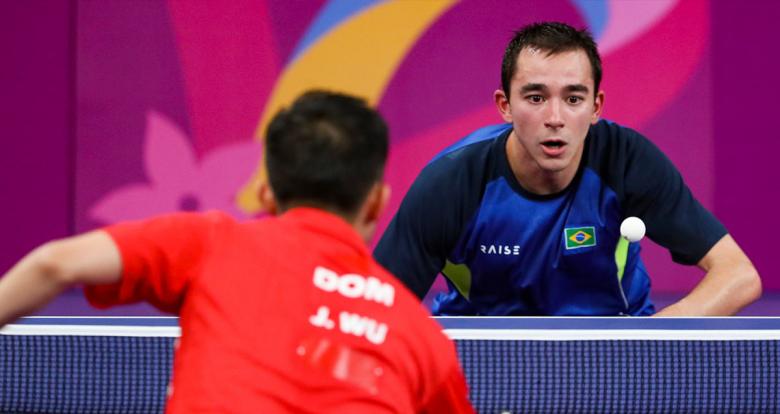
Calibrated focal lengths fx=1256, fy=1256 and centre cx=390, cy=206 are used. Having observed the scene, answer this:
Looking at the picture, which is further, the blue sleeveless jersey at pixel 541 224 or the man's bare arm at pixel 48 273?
the blue sleeveless jersey at pixel 541 224

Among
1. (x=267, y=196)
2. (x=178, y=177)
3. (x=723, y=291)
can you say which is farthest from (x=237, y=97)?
(x=267, y=196)

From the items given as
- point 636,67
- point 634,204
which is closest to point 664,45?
point 636,67

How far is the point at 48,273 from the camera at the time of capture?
190 centimetres

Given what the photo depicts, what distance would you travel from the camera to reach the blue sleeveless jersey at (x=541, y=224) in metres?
3.94

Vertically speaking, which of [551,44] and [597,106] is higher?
[551,44]

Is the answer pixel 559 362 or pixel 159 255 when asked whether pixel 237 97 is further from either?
pixel 159 255

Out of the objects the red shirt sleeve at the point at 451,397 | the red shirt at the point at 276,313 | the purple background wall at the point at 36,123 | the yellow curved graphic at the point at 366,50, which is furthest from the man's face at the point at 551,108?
the purple background wall at the point at 36,123

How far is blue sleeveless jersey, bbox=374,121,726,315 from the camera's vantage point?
3938mm

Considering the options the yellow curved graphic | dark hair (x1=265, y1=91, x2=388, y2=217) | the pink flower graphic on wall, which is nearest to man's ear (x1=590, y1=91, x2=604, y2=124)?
dark hair (x1=265, y1=91, x2=388, y2=217)

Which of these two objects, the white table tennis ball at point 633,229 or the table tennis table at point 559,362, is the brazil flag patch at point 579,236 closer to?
the white table tennis ball at point 633,229

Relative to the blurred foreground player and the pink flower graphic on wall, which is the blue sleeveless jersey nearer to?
the blurred foreground player

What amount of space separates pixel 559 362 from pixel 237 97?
525cm

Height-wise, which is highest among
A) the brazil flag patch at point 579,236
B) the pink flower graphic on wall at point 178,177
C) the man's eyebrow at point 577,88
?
→ the man's eyebrow at point 577,88

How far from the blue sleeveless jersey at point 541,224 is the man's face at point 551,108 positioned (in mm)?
106
